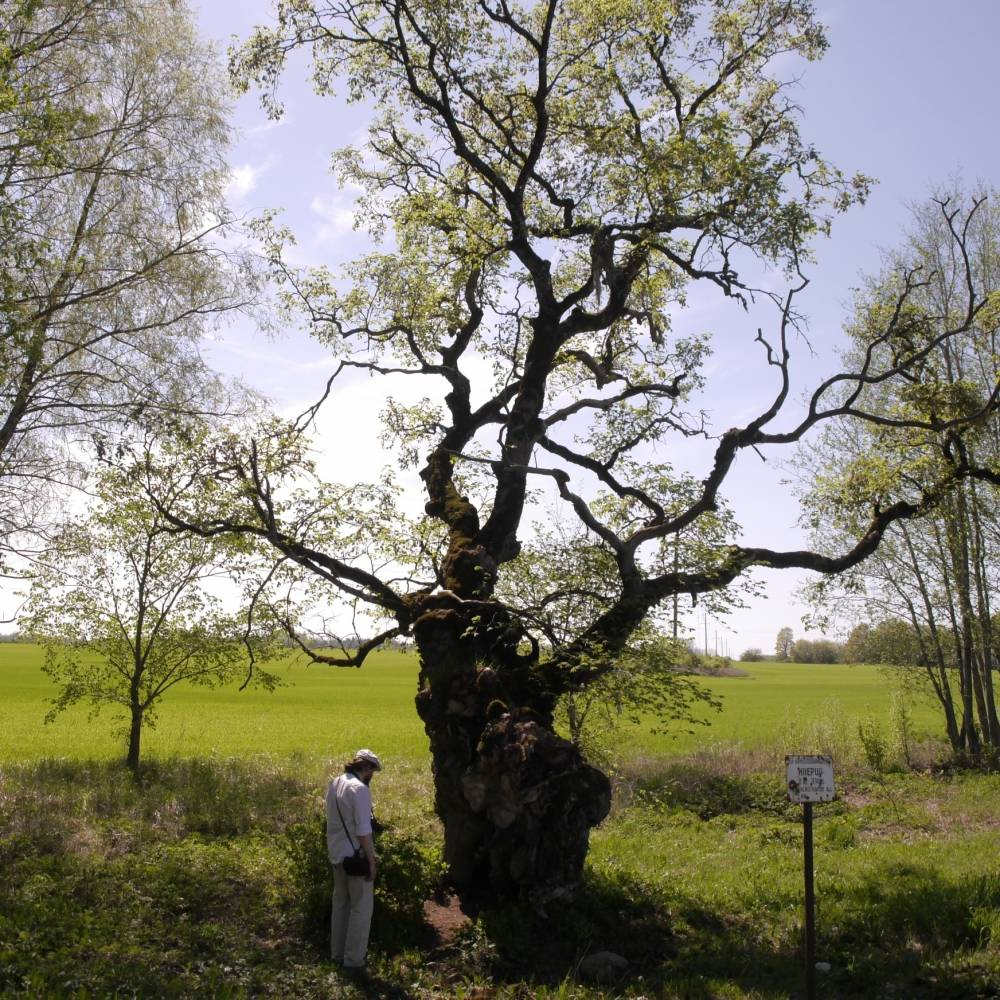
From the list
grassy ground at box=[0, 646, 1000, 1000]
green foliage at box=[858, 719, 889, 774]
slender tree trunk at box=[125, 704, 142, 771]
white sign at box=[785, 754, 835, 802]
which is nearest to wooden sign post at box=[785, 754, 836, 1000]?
white sign at box=[785, 754, 835, 802]

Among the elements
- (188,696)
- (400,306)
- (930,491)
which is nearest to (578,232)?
(400,306)

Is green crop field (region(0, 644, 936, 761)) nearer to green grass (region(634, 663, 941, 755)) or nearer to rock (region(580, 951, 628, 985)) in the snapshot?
green grass (region(634, 663, 941, 755))

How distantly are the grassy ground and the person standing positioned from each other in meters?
0.30

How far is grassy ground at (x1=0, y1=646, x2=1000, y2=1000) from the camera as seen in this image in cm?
843

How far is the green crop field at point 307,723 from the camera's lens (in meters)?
25.6

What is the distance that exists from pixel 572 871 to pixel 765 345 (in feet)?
24.4

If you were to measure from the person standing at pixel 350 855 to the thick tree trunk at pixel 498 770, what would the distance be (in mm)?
1996

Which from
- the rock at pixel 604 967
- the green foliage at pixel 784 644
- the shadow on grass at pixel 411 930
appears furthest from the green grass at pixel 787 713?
the green foliage at pixel 784 644

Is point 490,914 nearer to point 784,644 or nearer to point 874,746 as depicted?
point 874,746

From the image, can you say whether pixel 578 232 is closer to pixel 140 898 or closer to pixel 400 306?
pixel 400 306

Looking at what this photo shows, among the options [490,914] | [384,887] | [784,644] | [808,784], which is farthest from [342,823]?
[784,644]

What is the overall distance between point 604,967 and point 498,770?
2.33 metres

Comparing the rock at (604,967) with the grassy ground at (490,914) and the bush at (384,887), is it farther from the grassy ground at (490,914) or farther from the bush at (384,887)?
the bush at (384,887)

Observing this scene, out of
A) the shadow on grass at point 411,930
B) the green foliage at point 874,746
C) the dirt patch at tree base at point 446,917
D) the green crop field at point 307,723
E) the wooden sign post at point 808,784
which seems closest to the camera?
the wooden sign post at point 808,784
